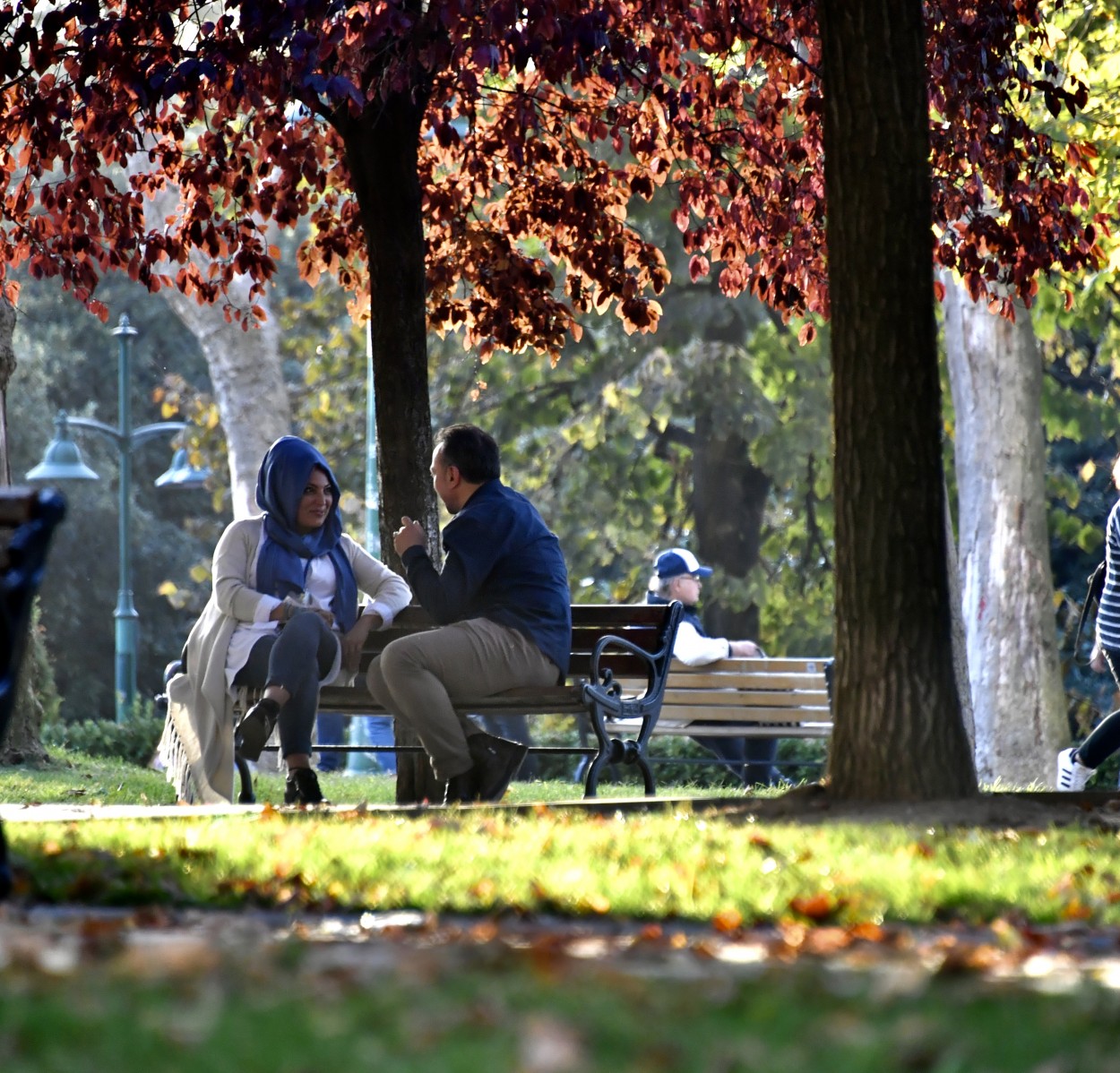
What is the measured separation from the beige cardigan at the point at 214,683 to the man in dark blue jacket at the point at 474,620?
0.71 metres

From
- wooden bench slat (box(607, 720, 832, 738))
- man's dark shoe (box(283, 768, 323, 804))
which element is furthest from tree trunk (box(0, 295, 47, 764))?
man's dark shoe (box(283, 768, 323, 804))

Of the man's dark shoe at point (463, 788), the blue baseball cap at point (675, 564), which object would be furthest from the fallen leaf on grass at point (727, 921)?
the blue baseball cap at point (675, 564)

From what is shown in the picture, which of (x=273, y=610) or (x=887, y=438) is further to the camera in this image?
(x=273, y=610)

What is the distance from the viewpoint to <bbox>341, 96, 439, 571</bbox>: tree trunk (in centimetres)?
939

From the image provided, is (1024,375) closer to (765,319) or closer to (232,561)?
(765,319)

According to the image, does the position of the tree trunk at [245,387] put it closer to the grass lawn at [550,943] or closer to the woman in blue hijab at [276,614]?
the woman in blue hijab at [276,614]

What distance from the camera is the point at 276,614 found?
351 inches

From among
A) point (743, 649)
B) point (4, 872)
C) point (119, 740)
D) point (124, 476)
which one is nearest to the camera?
point (4, 872)

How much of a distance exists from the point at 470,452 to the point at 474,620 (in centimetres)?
66

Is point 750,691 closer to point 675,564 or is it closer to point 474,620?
point 675,564

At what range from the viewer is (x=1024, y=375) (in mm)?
17594

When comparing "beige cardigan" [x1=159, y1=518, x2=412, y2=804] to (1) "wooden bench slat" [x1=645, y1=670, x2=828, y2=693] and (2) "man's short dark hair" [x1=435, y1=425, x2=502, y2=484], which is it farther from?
(1) "wooden bench slat" [x1=645, y1=670, x2=828, y2=693]

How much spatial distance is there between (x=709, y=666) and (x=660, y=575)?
73 centimetres

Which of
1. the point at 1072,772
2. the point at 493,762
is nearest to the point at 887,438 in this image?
the point at 493,762
